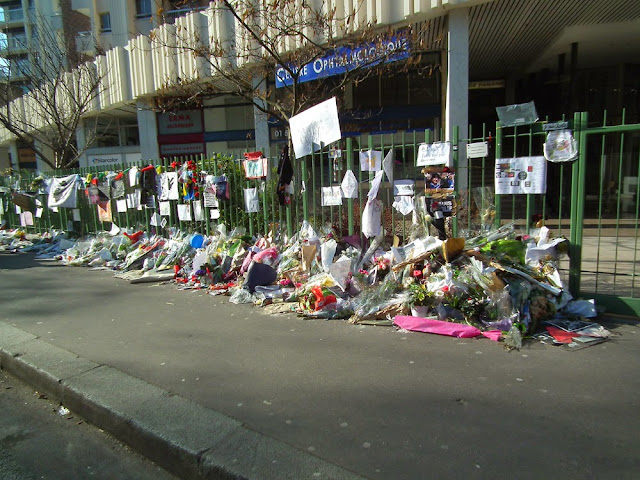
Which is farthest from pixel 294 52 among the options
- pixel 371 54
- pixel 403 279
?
pixel 403 279

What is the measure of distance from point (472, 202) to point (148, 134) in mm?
14958

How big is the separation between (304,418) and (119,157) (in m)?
20.9

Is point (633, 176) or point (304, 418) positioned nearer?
point (304, 418)

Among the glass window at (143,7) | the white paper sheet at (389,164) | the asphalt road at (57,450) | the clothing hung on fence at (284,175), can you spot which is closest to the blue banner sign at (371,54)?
the clothing hung on fence at (284,175)

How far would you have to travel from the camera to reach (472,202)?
5633mm

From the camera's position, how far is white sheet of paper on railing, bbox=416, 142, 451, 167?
541 cm

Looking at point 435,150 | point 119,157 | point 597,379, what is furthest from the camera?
point 119,157

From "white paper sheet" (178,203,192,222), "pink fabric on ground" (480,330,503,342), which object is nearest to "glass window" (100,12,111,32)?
"white paper sheet" (178,203,192,222)

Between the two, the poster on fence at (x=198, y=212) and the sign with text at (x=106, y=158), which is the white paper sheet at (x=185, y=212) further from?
the sign with text at (x=106, y=158)

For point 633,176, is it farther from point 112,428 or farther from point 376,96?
point 112,428

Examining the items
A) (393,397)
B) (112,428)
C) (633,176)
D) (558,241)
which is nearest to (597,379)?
(393,397)

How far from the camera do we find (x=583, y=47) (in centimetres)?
1332

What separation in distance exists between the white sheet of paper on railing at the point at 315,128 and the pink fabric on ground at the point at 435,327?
2619mm

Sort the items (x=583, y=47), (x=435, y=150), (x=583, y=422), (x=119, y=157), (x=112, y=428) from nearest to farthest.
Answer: (x=583, y=422), (x=112, y=428), (x=435, y=150), (x=583, y=47), (x=119, y=157)
